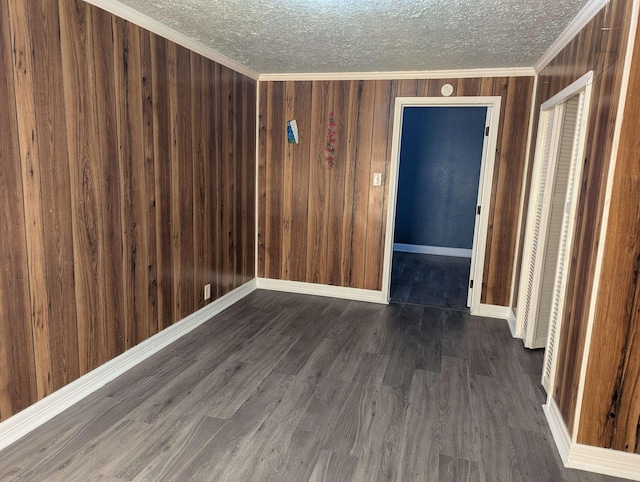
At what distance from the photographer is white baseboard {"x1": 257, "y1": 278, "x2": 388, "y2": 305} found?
14.5 feet

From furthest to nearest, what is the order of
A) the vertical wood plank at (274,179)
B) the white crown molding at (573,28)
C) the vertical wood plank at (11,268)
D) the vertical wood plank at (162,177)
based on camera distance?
1. the vertical wood plank at (274,179)
2. the vertical wood plank at (162,177)
3. the white crown molding at (573,28)
4. the vertical wood plank at (11,268)

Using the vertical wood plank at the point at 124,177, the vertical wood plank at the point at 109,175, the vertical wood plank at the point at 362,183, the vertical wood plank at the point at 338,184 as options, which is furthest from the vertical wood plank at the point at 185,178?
the vertical wood plank at the point at 362,183

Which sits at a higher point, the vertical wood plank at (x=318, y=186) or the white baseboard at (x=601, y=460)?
the vertical wood plank at (x=318, y=186)

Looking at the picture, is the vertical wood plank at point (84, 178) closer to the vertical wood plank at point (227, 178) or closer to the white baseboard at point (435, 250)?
the vertical wood plank at point (227, 178)

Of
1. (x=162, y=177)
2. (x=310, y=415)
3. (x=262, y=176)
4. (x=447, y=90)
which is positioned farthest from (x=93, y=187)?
(x=447, y=90)

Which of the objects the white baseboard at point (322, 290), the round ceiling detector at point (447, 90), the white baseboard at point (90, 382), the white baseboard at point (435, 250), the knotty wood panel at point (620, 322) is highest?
the round ceiling detector at point (447, 90)

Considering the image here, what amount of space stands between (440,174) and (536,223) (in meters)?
3.38

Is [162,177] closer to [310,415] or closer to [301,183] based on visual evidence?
[301,183]

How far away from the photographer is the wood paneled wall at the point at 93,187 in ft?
6.56

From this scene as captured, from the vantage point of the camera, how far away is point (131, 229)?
2.76 meters

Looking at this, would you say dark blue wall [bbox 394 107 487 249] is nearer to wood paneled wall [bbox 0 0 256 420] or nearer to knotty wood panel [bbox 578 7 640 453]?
wood paneled wall [bbox 0 0 256 420]

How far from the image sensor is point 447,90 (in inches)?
154

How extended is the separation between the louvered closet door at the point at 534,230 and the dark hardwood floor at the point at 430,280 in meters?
0.85

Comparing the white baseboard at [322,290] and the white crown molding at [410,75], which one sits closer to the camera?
the white crown molding at [410,75]
